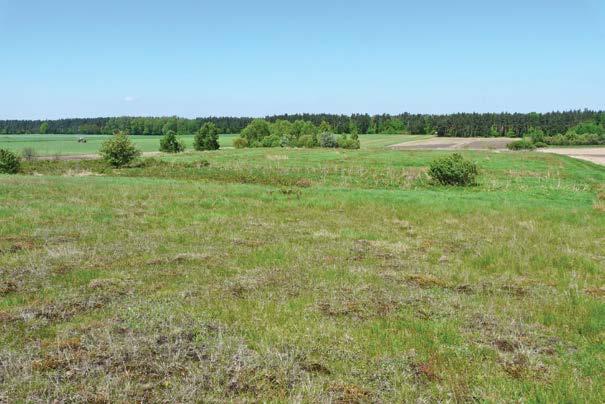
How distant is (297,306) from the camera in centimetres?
925

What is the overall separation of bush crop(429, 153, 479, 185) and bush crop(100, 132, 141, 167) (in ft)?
141

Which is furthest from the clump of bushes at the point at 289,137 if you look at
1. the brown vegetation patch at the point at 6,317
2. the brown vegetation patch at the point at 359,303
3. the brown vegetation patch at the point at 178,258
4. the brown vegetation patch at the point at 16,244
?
the brown vegetation patch at the point at 6,317

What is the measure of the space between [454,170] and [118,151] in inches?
1789

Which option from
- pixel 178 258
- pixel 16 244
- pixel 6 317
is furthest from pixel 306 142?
pixel 6 317

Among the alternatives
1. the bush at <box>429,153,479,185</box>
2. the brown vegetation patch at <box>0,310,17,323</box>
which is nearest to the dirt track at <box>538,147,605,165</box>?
the bush at <box>429,153,479,185</box>

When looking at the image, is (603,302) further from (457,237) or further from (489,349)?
(457,237)

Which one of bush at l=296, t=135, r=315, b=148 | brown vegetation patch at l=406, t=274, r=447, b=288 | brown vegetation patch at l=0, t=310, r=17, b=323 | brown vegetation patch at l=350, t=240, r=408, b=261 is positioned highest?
bush at l=296, t=135, r=315, b=148

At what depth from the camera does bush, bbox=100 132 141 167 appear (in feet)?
199

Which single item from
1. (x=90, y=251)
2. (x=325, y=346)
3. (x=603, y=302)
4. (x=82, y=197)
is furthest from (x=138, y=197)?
(x=603, y=302)

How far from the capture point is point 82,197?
25.8 m

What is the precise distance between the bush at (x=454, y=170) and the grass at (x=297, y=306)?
1657 centimetres

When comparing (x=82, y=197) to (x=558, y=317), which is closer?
(x=558, y=317)

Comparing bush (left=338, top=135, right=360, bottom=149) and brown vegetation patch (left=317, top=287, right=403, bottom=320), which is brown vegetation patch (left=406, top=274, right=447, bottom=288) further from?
bush (left=338, top=135, right=360, bottom=149)

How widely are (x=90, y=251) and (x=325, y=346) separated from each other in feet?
31.7
